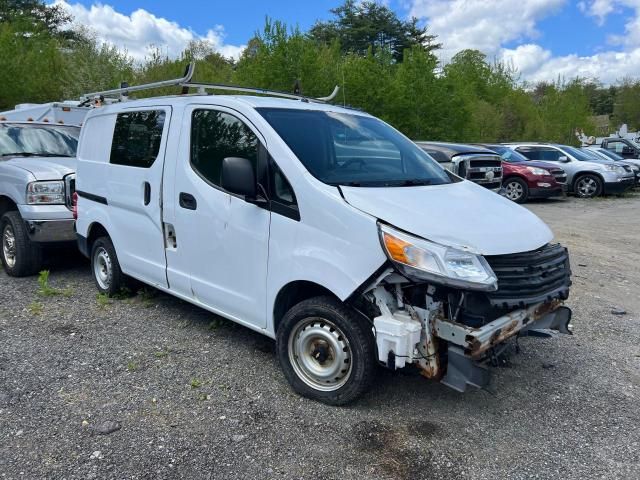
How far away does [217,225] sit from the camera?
3914 mm

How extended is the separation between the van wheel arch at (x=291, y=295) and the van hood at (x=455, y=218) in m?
0.67

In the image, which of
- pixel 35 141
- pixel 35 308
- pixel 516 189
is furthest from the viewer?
pixel 516 189

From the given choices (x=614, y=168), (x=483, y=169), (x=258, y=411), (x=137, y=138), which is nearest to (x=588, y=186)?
(x=614, y=168)

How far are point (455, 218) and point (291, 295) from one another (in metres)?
1.20

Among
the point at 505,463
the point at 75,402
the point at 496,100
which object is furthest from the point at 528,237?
the point at 496,100

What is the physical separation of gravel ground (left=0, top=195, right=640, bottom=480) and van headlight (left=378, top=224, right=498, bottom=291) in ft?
3.25

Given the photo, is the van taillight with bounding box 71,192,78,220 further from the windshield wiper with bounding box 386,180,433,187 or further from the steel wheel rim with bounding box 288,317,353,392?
the windshield wiper with bounding box 386,180,433,187

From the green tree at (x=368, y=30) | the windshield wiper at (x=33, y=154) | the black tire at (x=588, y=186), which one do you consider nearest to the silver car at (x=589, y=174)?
the black tire at (x=588, y=186)

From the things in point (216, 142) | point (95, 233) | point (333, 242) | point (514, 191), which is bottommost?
point (514, 191)

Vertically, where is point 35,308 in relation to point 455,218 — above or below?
below

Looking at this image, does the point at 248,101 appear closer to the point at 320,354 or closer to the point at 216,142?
the point at 216,142

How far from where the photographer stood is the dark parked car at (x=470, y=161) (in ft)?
36.9

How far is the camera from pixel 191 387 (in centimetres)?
371

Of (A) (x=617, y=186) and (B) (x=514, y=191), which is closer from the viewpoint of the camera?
(B) (x=514, y=191)
